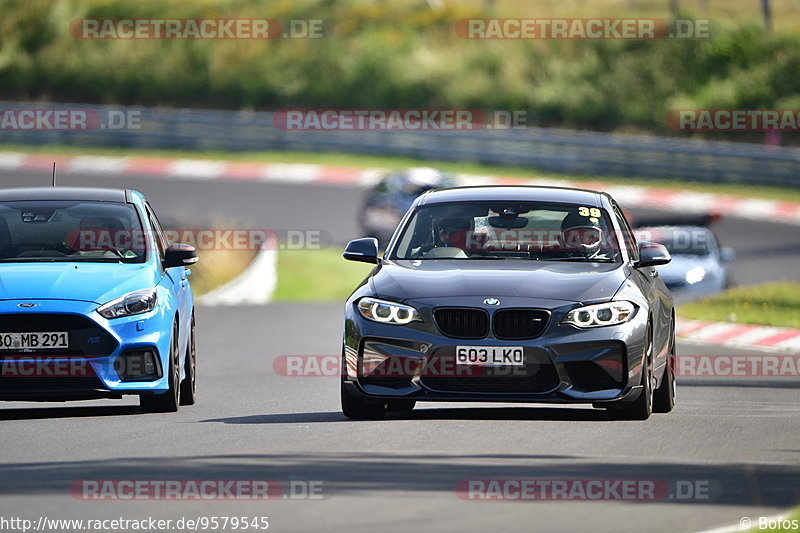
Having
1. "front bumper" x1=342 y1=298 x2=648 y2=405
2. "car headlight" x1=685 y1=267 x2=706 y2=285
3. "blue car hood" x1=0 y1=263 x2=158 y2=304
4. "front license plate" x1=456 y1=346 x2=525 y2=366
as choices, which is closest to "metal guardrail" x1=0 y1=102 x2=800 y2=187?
"car headlight" x1=685 y1=267 x2=706 y2=285

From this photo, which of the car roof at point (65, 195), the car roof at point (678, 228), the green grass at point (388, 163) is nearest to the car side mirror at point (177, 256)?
the car roof at point (65, 195)

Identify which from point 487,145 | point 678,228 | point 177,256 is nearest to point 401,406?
point 177,256

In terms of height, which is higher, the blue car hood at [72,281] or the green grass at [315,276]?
the blue car hood at [72,281]

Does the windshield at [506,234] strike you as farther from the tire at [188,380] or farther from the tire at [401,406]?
the tire at [188,380]

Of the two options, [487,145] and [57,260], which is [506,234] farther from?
[487,145]

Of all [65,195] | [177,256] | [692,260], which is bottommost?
[692,260]

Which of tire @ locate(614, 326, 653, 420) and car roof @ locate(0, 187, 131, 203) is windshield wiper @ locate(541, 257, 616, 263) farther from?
car roof @ locate(0, 187, 131, 203)

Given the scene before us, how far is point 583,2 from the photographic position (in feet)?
196

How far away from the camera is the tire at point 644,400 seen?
11.1m

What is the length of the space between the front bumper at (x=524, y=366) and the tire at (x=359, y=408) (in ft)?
1.35

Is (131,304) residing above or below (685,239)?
above

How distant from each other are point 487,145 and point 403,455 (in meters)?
34.3

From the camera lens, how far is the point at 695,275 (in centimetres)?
2600

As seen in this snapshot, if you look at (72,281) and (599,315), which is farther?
(72,281)
